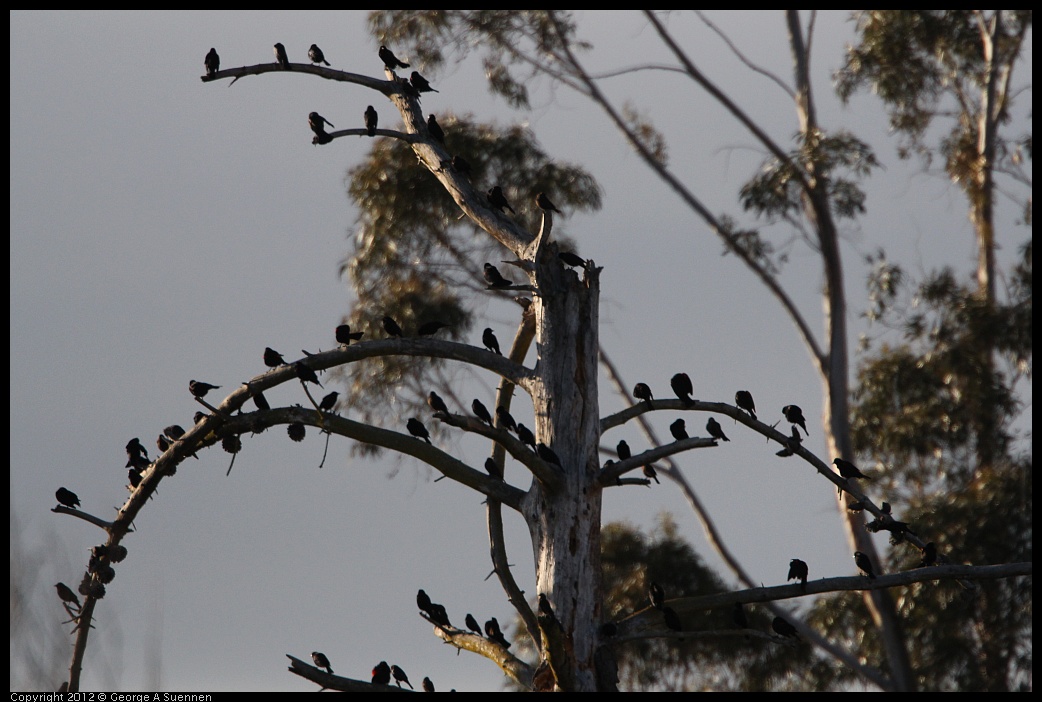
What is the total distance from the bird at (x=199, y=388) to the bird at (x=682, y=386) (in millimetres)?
2118

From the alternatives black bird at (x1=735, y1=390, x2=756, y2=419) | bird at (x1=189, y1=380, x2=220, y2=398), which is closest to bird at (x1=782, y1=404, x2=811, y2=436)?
black bird at (x1=735, y1=390, x2=756, y2=419)

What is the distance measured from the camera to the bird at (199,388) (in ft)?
18.4

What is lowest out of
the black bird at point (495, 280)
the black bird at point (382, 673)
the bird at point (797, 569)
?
the black bird at point (382, 673)

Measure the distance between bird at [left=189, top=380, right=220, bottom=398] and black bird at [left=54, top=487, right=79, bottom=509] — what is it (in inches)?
31.0

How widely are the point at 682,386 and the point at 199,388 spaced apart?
218 cm

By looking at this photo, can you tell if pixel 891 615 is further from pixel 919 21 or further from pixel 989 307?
pixel 919 21

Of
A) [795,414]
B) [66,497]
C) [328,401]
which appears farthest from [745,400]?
[66,497]

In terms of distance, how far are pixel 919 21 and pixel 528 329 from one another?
13.6 m

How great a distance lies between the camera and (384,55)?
6777mm

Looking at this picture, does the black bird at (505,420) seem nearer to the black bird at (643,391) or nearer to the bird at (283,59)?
the black bird at (643,391)

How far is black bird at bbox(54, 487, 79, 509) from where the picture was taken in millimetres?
5801

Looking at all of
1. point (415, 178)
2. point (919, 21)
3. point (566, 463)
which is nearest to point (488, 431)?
point (566, 463)

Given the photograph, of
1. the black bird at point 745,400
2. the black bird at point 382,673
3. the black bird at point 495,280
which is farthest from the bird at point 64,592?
the black bird at point 745,400

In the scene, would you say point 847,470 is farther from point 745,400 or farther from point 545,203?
point 545,203
